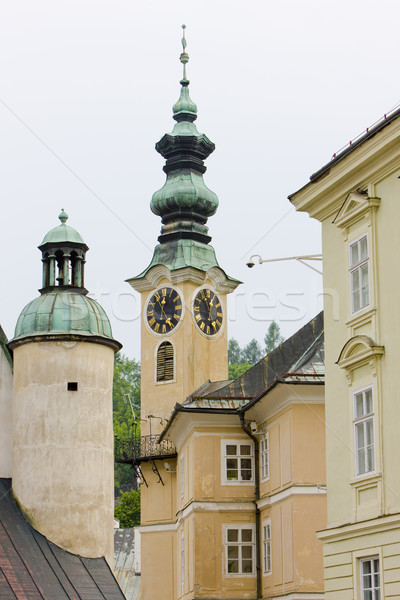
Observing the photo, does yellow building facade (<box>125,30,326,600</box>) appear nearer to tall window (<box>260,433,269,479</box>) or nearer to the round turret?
tall window (<box>260,433,269,479</box>)

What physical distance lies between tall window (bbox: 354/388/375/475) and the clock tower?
101 ft

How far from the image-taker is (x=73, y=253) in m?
41.3

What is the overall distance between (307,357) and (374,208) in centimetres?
1291

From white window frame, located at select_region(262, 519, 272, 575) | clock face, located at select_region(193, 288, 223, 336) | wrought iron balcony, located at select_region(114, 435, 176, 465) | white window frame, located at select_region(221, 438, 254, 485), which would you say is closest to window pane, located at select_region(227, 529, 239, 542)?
white window frame, located at select_region(262, 519, 272, 575)

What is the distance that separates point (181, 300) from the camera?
180ft

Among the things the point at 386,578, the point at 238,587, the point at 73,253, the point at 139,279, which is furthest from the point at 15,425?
the point at 386,578

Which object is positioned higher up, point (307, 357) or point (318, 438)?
point (307, 357)

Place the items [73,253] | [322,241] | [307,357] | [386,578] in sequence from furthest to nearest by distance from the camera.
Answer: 1. [73,253]
2. [307,357]
3. [322,241]
4. [386,578]

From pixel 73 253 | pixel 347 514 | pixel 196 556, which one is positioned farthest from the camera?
pixel 73 253

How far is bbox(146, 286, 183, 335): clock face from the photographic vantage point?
54781 millimetres

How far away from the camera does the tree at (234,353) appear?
14607 centimetres

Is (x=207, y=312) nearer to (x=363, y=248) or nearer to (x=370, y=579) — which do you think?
(x=363, y=248)

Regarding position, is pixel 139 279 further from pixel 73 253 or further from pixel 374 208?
pixel 374 208

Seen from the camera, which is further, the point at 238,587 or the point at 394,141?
the point at 238,587
